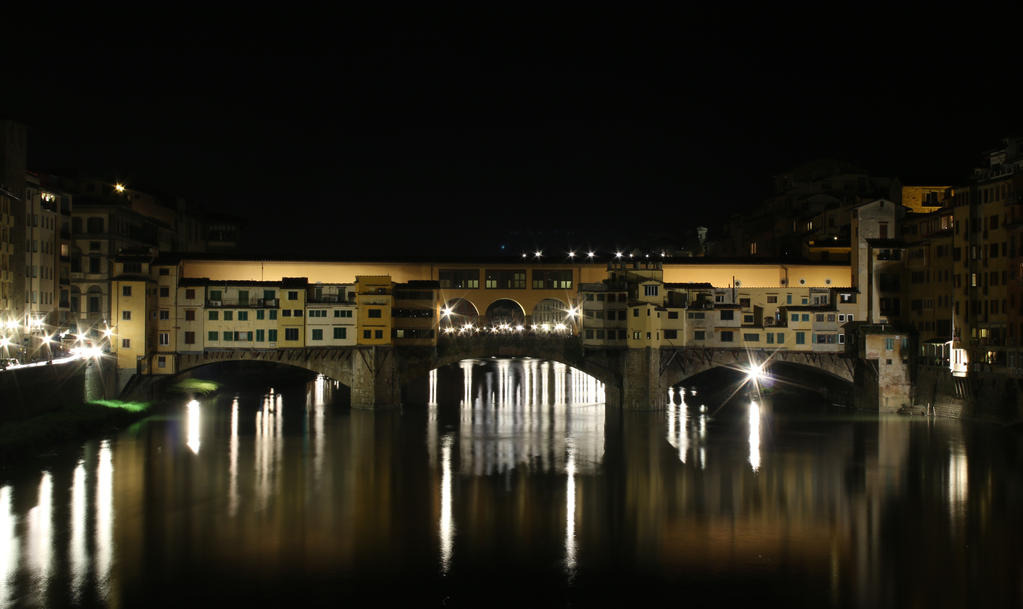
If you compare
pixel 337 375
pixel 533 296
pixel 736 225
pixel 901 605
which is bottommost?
pixel 901 605

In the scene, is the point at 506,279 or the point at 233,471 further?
the point at 506,279

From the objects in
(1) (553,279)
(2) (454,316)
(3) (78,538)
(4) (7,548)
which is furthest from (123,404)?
(1) (553,279)

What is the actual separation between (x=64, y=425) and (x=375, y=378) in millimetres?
13331

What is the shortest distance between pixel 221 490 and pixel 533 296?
24.7m

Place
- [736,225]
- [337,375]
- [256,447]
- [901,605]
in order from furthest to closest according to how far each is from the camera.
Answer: [736,225], [337,375], [256,447], [901,605]

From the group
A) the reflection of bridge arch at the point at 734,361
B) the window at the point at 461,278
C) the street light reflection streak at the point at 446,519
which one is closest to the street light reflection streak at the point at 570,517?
the street light reflection streak at the point at 446,519

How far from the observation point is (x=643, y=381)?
139 feet

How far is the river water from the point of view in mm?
19297

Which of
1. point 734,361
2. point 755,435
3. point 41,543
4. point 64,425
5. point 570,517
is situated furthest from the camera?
point 734,361

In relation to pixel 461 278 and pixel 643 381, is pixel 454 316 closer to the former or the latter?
pixel 461 278

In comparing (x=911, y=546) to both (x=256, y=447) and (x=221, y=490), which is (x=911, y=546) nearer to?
(x=221, y=490)

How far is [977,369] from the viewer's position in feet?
125

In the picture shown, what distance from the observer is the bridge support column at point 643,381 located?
139 ft

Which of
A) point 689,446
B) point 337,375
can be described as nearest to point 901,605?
point 689,446
